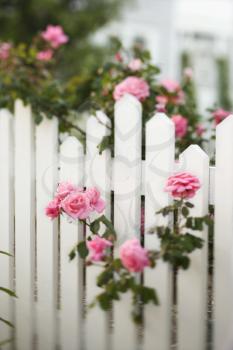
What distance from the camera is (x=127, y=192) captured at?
2.00 m

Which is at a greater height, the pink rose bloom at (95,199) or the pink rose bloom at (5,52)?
the pink rose bloom at (5,52)

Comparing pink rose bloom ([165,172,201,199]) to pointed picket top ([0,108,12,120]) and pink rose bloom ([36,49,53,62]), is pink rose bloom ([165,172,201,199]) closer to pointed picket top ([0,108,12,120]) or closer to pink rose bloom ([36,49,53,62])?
pointed picket top ([0,108,12,120])

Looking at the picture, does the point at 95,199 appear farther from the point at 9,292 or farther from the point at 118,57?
the point at 118,57

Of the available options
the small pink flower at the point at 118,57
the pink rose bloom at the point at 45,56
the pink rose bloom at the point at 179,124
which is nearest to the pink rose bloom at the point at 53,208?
the pink rose bloom at the point at 179,124

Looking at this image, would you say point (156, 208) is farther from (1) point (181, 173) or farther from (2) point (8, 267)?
(2) point (8, 267)

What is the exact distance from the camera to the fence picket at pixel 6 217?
231 cm

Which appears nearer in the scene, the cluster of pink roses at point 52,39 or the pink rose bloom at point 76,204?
the pink rose bloom at point 76,204

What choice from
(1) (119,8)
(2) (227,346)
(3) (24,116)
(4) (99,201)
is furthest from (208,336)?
(1) (119,8)

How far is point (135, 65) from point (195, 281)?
1.27m

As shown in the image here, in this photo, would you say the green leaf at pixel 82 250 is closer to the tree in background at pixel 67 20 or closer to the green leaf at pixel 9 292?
the green leaf at pixel 9 292

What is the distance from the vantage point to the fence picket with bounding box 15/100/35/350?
226 centimetres

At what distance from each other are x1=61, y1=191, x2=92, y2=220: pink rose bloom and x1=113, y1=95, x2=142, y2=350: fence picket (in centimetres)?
24

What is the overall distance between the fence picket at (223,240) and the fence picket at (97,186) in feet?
1.42

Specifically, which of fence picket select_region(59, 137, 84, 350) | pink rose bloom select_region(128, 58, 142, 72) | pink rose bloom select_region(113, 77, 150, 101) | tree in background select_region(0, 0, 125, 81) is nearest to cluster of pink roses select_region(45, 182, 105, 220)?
fence picket select_region(59, 137, 84, 350)
